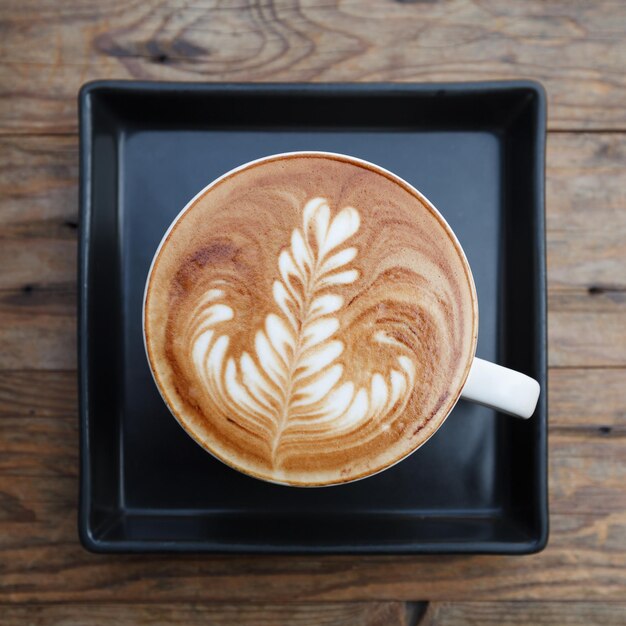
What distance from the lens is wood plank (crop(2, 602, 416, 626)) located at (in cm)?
93

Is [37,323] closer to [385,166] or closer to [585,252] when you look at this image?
[385,166]

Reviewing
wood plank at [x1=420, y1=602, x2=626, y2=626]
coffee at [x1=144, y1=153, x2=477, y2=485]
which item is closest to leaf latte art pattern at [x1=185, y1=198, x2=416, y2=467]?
coffee at [x1=144, y1=153, x2=477, y2=485]

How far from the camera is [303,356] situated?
2.27 ft

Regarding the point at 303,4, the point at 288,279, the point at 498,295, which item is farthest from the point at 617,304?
the point at 303,4

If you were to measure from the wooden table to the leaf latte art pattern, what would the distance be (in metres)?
0.32

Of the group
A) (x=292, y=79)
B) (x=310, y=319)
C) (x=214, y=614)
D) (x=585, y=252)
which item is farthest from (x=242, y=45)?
(x=214, y=614)

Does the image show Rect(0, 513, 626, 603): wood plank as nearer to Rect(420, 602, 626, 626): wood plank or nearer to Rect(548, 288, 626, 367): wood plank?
Rect(420, 602, 626, 626): wood plank

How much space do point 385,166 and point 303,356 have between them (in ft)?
1.06

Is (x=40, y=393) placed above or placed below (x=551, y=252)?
below

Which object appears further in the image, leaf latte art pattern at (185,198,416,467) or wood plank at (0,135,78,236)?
wood plank at (0,135,78,236)

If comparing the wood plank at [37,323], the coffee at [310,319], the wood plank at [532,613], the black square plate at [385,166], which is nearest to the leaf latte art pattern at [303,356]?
the coffee at [310,319]

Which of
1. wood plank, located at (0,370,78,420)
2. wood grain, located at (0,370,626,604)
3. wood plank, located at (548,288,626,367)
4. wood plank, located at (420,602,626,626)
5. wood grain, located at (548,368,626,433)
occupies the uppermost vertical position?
wood plank, located at (548,288,626,367)

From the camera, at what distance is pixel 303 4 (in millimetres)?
924

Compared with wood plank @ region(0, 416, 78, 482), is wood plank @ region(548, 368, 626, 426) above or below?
above
